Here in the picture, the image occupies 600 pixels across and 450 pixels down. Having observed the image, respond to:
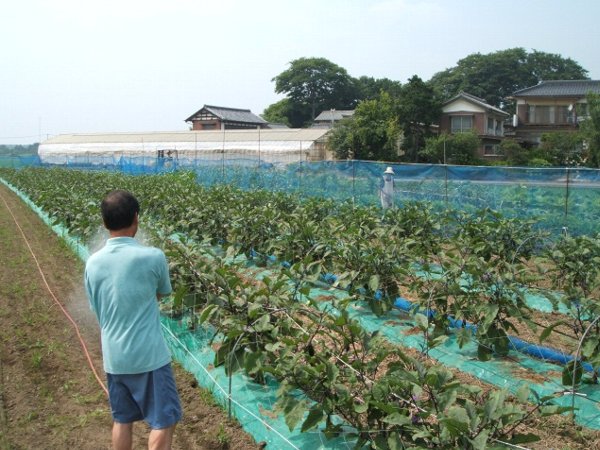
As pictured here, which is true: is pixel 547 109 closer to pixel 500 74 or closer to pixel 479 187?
pixel 500 74

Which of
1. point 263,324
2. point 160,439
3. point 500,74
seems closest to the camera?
point 160,439

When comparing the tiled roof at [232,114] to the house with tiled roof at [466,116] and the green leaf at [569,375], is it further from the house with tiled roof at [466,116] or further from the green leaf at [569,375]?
the green leaf at [569,375]

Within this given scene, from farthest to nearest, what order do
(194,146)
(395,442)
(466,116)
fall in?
(194,146) → (466,116) → (395,442)

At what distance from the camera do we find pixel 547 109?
39.4 m

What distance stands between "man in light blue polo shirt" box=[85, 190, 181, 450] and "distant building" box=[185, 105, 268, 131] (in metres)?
43.6

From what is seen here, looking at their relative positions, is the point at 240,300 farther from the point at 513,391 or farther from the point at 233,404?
the point at 513,391

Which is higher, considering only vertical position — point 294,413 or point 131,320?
point 131,320

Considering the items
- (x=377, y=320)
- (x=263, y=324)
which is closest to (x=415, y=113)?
(x=377, y=320)

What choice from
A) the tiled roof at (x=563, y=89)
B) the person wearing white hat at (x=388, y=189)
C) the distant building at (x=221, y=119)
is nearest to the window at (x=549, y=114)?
the tiled roof at (x=563, y=89)

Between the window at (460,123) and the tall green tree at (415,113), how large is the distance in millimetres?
3750

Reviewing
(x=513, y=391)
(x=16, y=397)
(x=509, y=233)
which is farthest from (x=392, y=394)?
(x=509, y=233)

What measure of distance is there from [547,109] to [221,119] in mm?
23654

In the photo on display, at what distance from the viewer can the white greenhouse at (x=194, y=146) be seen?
30844mm

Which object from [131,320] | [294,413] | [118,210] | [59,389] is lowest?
[59,389]
